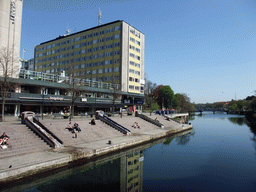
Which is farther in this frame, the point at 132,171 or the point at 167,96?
the point at 167,96

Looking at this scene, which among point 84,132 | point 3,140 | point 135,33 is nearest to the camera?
point 3,140

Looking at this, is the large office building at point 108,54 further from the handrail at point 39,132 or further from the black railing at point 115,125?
the handrail at point 39,132

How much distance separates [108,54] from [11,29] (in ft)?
105

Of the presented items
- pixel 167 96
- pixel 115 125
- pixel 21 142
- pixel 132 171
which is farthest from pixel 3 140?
pixel 167 96

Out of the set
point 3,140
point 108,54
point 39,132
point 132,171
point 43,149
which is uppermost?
point 108,54

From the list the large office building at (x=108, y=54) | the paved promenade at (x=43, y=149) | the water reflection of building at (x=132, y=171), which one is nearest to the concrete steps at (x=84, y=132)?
the paved promenade at (x=43, y=149)

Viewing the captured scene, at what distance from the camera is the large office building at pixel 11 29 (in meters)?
35.3

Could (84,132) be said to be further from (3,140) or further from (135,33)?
(135,33)

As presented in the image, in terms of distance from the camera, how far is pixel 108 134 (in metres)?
27.6

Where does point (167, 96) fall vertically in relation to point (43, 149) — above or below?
above

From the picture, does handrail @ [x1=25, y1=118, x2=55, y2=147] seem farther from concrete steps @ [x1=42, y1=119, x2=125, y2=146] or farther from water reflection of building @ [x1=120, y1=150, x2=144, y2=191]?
water reflection of building @ [x1=120, y1=150, x2=144, y2=191]

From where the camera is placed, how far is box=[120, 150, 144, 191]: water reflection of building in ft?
44.3

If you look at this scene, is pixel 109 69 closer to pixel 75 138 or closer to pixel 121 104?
pixel 121 104

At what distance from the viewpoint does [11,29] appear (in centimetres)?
3666
